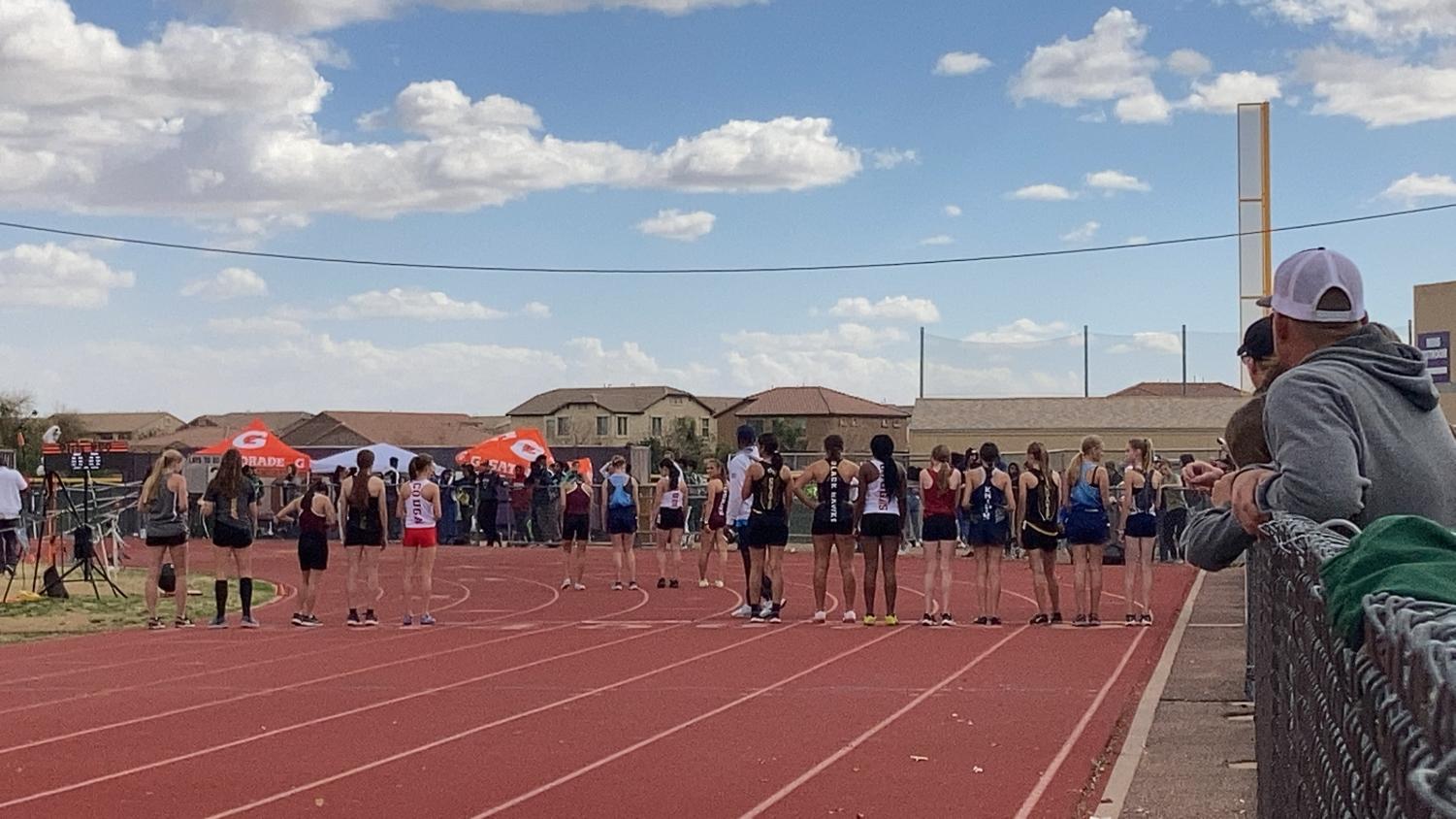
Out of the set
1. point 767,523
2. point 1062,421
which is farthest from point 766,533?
point 1062,421

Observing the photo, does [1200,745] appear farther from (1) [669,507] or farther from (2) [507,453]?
(2) [507,453]

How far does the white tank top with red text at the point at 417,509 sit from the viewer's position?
17.9 metres

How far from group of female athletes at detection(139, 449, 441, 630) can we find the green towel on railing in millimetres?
16024

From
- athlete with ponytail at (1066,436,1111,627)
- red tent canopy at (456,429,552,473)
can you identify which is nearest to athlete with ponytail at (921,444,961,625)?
athlete with ponytail at (1066,436,1111,627)

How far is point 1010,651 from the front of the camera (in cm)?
1482

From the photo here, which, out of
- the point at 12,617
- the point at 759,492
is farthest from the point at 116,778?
the point at 12,617

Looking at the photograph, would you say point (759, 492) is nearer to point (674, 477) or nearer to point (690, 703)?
point (674, 477)

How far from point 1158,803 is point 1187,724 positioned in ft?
7.93

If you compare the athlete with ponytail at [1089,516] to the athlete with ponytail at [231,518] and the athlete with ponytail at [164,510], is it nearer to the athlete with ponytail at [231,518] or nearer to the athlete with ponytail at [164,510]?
the athlete with ponytail at [231,518]

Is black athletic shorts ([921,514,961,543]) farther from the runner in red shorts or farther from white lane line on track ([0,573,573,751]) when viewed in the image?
the runner in red shorts

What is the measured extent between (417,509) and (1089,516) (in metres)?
6.85

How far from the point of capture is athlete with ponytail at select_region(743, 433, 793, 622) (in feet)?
59.0

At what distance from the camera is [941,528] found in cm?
1734

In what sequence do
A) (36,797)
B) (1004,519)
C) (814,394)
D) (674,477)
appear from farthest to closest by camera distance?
(814,394), (674,477), (1004,519), (36,797)
